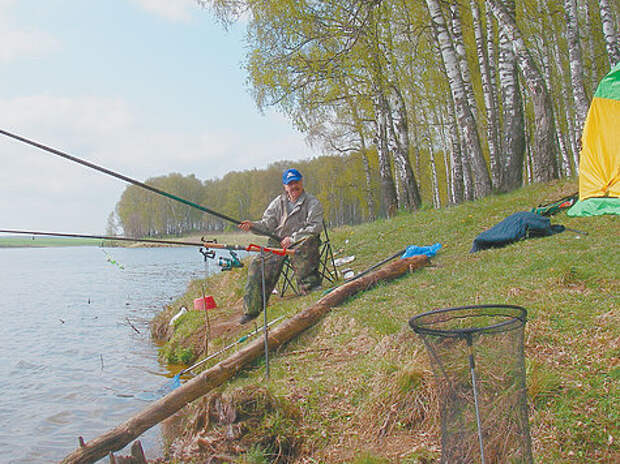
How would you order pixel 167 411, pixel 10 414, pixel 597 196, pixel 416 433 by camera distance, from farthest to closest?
pixel 597 196
pixel 10 414
pixel 167 411
pixel 416 433

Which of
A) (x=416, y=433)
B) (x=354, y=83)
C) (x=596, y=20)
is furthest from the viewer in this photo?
(x=596, y=20)

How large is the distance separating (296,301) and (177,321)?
131 inches

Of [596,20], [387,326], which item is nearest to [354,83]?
[596,20]

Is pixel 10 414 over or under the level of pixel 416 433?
under

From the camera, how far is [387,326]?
5.01 meters

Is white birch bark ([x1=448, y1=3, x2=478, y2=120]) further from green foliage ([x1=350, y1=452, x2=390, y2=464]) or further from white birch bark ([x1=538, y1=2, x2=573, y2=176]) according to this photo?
green foliage ([x1=350, y1=452, x2=390, y2=464])

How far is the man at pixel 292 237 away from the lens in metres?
7.32

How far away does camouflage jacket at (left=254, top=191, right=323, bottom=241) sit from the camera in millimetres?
7387

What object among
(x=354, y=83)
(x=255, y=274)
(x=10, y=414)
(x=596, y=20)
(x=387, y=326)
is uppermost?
(x=596, y=20)

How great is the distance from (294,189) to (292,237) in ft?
2.26

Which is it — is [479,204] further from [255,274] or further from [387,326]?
[387,326]

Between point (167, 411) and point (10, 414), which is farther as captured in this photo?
point (10, 414)

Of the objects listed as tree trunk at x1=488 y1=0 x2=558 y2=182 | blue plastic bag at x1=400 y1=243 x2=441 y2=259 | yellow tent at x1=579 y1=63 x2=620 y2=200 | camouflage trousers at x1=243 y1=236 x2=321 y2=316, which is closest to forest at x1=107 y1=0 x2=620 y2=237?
tree trunk at x1=488 y1=0 x2=558 y2=182

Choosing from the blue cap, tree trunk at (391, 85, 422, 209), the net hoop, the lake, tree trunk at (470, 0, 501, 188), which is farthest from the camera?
tree trunk at (391, 85, 422, 209)
